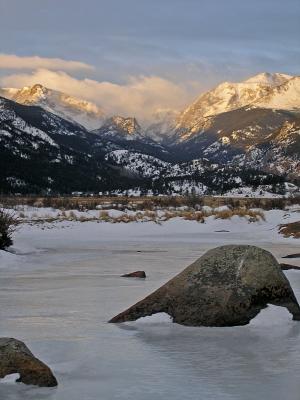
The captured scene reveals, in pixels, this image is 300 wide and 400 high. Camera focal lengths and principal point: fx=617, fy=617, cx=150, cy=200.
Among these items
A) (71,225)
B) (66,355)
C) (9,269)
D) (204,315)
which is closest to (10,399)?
(66,355)

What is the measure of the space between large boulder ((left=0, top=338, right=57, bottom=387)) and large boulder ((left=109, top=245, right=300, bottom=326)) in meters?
4.17

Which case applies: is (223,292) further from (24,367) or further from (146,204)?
(146,204)

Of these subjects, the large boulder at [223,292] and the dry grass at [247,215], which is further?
the dry grass at [247,215]

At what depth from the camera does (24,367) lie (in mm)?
7738

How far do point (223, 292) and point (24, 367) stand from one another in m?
4.86

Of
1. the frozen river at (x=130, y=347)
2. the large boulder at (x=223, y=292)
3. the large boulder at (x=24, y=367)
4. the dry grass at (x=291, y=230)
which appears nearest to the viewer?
the frozen river at (x=130, y=347)

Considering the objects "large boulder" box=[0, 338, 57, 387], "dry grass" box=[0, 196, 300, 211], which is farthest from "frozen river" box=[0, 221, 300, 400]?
"dry grass" box=[0, 196, 300, 211]

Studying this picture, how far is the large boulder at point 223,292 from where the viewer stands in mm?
11508

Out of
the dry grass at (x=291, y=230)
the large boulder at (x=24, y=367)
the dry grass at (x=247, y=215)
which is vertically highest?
the dry grass at (x=247, y=215)

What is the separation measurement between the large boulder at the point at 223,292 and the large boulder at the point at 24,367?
4169 millimetres

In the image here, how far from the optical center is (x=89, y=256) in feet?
93.0

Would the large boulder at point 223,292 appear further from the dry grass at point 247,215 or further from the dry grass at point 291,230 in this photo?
the dry grass at point 247,215

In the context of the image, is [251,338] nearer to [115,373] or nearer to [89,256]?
[115,373]

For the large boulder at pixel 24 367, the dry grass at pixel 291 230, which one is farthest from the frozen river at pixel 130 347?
the dry grass at pixel 291 230
